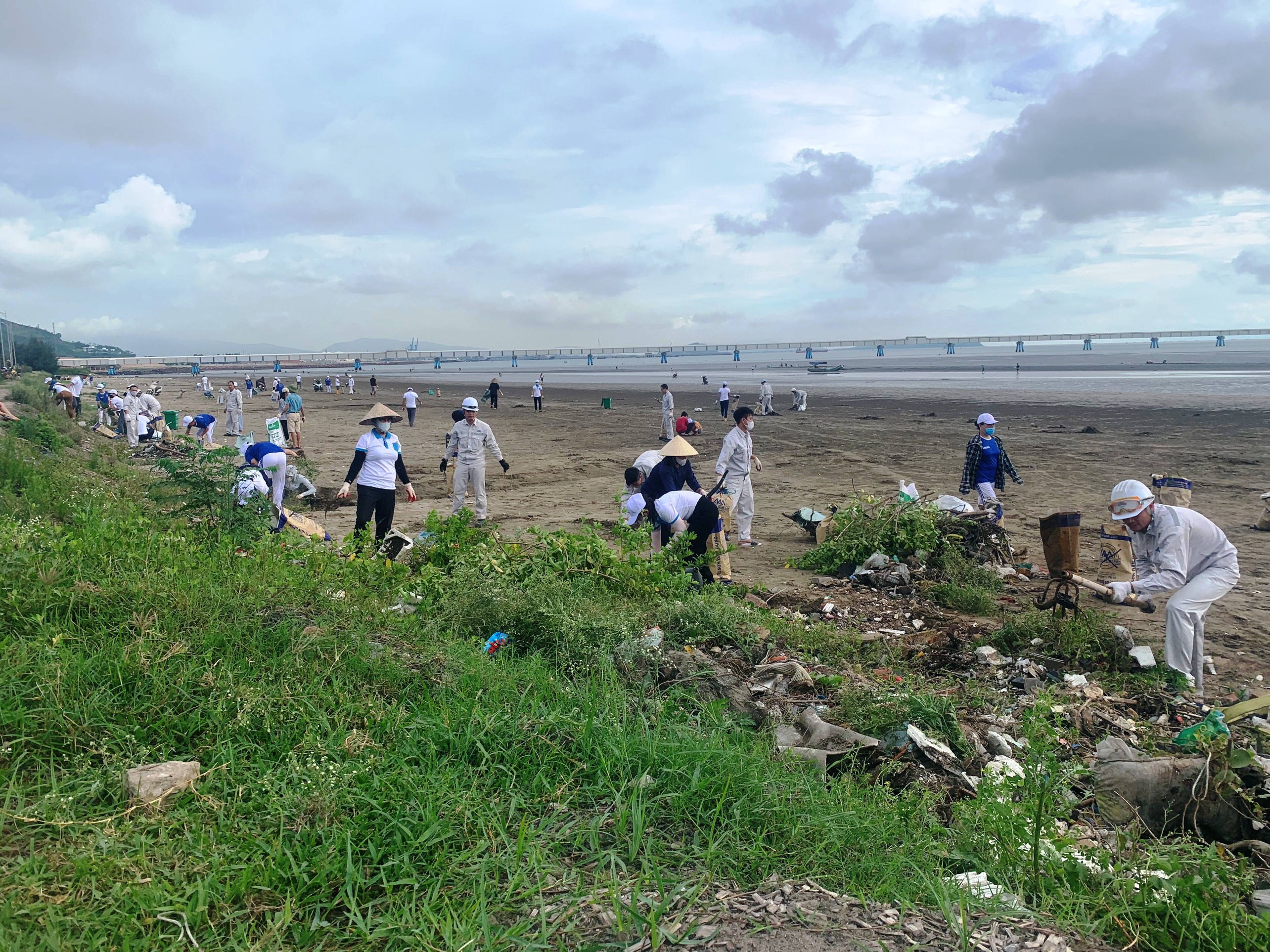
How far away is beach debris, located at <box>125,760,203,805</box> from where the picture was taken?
116 inches

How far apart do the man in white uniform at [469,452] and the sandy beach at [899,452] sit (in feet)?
2.66

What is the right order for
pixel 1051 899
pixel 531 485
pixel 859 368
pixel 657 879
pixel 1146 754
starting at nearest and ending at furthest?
pixel 657 879 < pixel 1051 899 < pixel 1146 754 < pixel 531 485 < pixel 859 368

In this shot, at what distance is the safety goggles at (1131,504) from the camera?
5.52 metres

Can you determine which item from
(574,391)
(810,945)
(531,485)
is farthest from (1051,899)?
(574,391)

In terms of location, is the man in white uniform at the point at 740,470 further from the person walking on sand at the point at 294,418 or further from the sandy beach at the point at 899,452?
the person walking on sand at the point at 294,418

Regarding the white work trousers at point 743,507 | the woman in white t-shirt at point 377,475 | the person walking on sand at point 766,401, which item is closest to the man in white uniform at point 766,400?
the person walking on sand at point 766,401

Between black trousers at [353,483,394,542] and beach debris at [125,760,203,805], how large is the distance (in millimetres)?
5443

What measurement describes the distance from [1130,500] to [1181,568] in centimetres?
57

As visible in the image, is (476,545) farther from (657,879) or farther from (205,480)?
(657,879)

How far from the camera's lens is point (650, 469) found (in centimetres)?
898

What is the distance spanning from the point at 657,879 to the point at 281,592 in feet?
9.54

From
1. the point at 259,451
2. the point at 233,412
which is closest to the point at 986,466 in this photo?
the point at 259,451

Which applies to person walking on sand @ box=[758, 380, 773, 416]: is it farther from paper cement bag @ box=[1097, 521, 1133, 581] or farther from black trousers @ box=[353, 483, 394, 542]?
black trousers @ box=[353, 483, 394, 542]

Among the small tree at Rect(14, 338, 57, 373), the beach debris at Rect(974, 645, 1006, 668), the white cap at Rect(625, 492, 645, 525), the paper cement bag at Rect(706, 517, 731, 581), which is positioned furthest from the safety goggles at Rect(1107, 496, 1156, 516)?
the small tree at Rect(14, 338, 57, 373)
